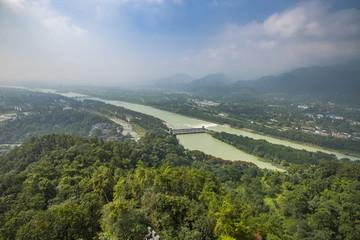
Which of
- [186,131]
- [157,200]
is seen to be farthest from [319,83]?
[157,200]

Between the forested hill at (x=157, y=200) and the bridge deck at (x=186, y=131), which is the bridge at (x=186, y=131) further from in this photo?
the forested hill at (x=157, y=200)

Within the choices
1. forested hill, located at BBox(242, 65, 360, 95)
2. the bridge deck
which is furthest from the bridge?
forested hill, located at BBox(242, 65, 360, 95)

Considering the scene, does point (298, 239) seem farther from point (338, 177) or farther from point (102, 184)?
point (102, 184)

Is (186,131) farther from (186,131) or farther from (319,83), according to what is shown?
(319,83)

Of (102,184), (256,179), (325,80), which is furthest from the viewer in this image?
(325,80)

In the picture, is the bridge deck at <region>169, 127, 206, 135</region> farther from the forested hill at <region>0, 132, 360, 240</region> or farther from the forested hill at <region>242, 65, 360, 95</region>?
the forested hill at <region>242, 65, 360, 95</region>

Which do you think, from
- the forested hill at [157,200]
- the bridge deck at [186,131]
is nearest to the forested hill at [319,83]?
the bridge deck at [186,131]

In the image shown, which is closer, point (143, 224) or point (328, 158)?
point (143, 224)

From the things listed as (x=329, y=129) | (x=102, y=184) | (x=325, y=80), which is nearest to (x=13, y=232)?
(x=102, y=184)
